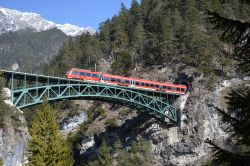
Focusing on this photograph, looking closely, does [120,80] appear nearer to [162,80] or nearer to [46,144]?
[162,80]

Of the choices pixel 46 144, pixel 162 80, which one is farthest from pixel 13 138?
pixel 162 80

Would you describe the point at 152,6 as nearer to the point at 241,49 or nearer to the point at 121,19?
the point at 121,19

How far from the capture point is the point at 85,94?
52375 mm

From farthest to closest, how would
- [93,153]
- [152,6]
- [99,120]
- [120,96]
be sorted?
[152,6] → [99,120] → [93,153] → [120,96]

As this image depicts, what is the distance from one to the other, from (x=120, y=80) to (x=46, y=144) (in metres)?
36.7

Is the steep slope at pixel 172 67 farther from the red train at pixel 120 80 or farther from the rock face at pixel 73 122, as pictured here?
the rock face at pixel 73 122

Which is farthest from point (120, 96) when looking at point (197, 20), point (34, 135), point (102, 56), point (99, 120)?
point (102, 56)

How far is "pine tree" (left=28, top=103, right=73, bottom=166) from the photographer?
845 inches

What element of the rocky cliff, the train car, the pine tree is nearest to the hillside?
the train car

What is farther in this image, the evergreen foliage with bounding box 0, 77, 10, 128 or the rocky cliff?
the evergreen foliage with bounding box 0, 77, 10, 128

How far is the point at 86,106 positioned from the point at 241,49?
79647mm

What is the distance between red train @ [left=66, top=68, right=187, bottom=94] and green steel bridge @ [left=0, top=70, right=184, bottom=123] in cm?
85

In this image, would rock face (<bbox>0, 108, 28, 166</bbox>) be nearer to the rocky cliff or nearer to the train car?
the rocky cliff

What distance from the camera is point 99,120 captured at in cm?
7638
